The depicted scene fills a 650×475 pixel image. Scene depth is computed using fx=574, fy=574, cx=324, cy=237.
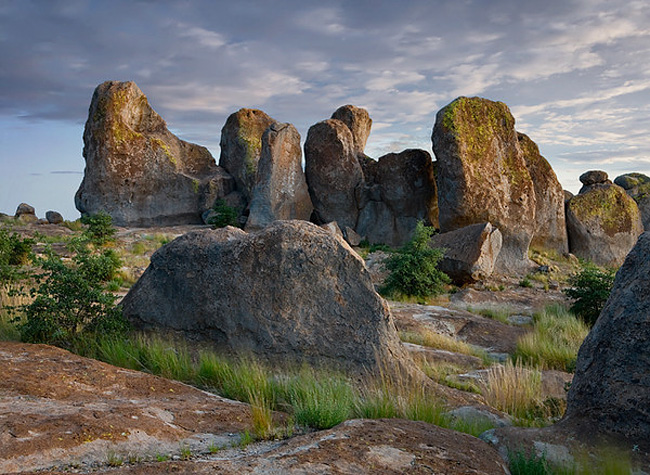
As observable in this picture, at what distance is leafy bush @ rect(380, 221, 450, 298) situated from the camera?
15961mm

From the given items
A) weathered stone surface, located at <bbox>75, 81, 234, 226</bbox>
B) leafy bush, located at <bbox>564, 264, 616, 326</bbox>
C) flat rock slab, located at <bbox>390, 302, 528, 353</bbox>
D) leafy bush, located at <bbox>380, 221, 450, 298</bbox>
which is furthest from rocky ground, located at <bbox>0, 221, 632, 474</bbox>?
weathered stone surface, located at <bbox>75, 81, 234, 226</bbox>

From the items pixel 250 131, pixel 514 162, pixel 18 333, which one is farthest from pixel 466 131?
pixel 18 333

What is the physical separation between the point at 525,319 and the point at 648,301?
9330mm

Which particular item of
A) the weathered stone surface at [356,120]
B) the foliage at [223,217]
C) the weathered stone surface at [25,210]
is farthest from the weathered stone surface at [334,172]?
the weathered stone surface at [25,210]

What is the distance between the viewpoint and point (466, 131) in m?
21.6

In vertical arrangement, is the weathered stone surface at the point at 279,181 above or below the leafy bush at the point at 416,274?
above

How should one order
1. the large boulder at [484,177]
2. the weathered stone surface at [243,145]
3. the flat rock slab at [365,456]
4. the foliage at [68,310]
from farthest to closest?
1. the weathered stone surface at [243,145]
2. the large boulder at [484,177]
3. the foliage at [68,310]
4. the flat rock slab at [365,456]

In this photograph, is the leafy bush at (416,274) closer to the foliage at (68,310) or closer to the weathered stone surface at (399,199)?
the weathered stone surface at (399,199)

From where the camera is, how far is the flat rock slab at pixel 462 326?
10953 mm

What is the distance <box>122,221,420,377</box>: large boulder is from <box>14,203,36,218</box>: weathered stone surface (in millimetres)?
30574

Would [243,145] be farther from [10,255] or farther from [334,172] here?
[10,255]

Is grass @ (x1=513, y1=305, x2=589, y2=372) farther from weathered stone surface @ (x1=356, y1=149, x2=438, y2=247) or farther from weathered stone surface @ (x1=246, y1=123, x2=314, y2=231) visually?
weathered stone surface @ (x1=246, y1=123, x2=314, y2=231)

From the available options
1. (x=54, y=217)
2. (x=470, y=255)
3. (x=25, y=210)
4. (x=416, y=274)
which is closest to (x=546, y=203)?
(x=470, y=255)

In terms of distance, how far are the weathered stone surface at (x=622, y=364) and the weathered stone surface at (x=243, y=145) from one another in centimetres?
2759
